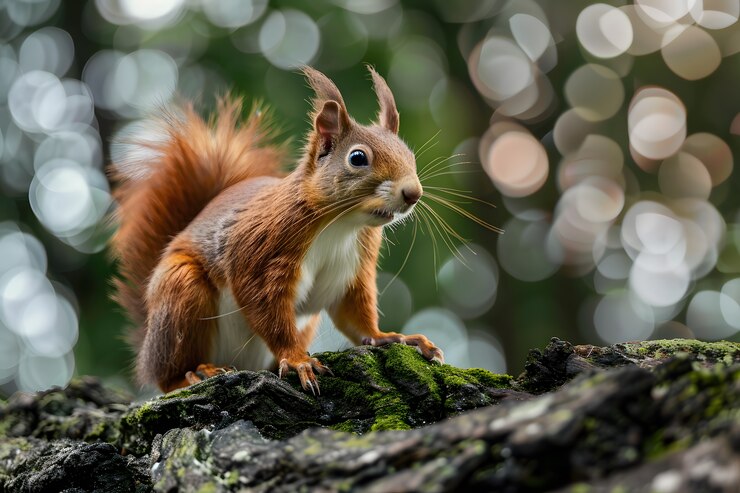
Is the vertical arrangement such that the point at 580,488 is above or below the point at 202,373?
above

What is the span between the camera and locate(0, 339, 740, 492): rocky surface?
2.77 ft

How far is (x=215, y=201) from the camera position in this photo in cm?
269

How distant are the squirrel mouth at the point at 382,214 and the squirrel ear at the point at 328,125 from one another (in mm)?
314

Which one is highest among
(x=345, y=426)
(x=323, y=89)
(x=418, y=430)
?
(x=323, y=89)

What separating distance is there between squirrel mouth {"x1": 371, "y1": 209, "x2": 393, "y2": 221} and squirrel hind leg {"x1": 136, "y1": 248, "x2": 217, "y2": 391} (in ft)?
2.06

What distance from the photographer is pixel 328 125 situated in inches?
89.7

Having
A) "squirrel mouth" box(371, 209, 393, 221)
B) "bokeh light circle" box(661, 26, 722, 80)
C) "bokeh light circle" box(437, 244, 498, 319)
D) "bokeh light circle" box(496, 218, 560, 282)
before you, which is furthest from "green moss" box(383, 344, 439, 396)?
"bokeh light circle" box(661, 26, 722, 80)

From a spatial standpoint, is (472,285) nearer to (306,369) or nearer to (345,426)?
(306,369)

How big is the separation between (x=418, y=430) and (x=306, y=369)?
0.82 metres

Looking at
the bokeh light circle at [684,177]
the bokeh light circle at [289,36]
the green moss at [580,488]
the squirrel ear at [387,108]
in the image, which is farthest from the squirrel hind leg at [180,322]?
the bokeh light circle at [684,177]

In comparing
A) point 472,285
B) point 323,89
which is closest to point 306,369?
point 323,89

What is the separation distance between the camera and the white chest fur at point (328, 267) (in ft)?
7.33

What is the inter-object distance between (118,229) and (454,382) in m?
1.75

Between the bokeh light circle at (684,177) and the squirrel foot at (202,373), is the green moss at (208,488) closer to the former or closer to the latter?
the squirrel foot at (202,373)
